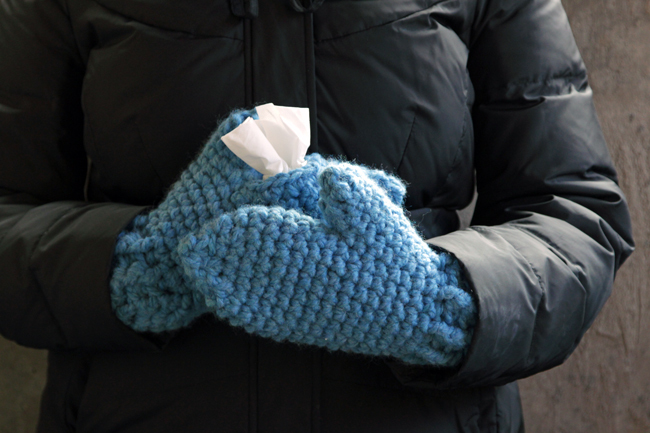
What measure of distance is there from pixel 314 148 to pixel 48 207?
41 centimetres

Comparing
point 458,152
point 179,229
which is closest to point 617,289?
point 458,152

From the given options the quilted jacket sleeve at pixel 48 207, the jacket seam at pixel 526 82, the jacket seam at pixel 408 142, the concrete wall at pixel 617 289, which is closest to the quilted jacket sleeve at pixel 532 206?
the jacket seam at pixel 526 82

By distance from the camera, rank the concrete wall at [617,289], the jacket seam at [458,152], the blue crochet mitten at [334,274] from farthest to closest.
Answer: the concrete wall at [617,289] < the jacket seam at [458,152] < the blue crochet mitten at [334,274]

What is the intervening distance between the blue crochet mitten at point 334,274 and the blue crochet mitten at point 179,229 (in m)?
0.05

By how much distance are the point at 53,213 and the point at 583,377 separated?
117 centimetres

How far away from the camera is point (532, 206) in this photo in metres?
0.82

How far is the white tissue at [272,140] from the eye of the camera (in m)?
0.65

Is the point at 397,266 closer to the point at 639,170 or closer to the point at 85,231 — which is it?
the point at 85,231

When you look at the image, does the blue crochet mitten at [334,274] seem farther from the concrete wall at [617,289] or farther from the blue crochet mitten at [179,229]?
the concrete wall at [617,289]

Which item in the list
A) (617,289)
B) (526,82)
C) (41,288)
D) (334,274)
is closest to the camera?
(334,274)

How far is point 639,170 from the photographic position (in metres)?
1.15

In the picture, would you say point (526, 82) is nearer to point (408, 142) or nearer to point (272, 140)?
point (408, 142)

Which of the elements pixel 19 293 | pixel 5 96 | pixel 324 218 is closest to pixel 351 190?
pixel 324 218

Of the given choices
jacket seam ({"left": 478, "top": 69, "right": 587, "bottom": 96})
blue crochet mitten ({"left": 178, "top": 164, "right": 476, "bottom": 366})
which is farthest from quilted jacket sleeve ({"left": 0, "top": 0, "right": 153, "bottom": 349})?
jacket seam ({"left": 478, "top": 69, "right": 587, "bottom": 96})
